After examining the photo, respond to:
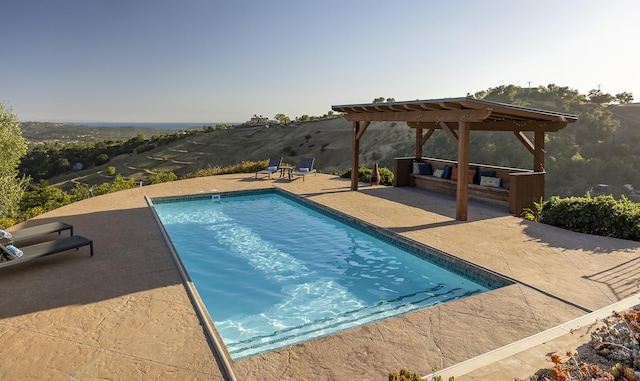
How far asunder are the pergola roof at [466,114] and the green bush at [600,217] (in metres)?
2.21

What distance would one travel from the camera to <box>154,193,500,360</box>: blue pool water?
4.68 meters

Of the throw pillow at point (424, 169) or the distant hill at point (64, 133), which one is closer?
the throw pillow at point (424, 169)

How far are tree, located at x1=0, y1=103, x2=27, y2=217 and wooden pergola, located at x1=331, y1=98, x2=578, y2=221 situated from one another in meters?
10.0

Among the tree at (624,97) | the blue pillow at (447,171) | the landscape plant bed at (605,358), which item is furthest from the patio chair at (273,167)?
the tree at (624,97)

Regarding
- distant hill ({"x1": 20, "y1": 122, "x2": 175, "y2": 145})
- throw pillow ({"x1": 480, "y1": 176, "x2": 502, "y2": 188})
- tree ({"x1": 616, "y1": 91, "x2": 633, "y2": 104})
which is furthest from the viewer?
distant hill ({"x1": 20, "y1": 122, "x2": 175, "y2": 145})

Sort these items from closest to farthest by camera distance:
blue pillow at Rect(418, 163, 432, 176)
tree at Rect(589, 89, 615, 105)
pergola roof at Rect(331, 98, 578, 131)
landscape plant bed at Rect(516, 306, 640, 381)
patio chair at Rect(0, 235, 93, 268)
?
1. landscape plant bed at Rect(516, 306, 640, 381)
2. patio chair at Rect(0, 235, 93, 268)
3. pergola roof at Rect(331, 98, 578, 131)
4. blue pillow at Rect(418, 163, 432, 176)
5. tree at Rect(589, 89, 615, 105)

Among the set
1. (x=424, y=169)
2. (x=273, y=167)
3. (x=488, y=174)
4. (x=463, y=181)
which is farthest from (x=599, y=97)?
(x=463, y=181)

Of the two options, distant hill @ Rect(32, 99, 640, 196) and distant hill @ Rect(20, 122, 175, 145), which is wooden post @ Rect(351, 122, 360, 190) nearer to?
distant hill @ Rect(32, 99, 640, 196)

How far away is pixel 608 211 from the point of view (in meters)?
7.22

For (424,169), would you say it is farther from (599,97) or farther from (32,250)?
(599,97)

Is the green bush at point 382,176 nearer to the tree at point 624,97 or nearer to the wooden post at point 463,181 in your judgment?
the wooden post at point 463,181

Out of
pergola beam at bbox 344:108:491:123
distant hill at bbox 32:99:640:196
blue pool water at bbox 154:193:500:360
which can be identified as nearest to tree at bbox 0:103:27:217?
blue pool water at bbox 154:193:500:360

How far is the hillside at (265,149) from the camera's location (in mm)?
39281

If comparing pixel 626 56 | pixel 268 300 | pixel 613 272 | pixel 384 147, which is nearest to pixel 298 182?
pixel 268 300
